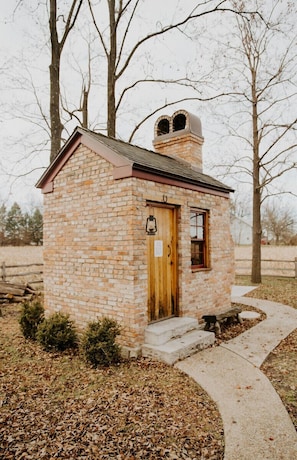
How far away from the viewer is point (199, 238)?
25.7 feet

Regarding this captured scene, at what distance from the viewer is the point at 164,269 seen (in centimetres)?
662

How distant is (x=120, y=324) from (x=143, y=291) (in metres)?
0.76

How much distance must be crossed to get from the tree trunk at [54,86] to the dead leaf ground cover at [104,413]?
25.4ft

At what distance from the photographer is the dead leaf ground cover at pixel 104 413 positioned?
10.5 feet

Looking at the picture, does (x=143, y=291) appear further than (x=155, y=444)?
Yes

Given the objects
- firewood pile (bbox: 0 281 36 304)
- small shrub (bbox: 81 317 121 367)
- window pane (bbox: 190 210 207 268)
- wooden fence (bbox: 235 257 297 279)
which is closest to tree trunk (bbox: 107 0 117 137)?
window pane (bbox: 190 210 207 268)

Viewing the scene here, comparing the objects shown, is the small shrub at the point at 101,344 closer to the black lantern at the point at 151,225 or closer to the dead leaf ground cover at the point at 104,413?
the dead leaf ground cover at the point at 104,413

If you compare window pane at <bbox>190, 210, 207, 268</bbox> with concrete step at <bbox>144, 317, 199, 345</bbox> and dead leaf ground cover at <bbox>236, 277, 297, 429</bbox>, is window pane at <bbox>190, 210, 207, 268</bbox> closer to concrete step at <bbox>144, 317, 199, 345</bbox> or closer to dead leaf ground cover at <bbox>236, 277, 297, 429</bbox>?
concrete step at <bbox>144, 317, 199, 345</bbox>

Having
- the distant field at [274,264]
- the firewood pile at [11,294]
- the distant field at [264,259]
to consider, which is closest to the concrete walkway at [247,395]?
the firewood pile at [11,294]

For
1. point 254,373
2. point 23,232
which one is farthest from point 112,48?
point 23,232

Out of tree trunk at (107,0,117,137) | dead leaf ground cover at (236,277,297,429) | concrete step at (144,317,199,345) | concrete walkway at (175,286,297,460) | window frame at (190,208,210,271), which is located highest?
tree trunk at (107,0,117,137)

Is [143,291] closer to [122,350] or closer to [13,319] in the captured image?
[122,350]

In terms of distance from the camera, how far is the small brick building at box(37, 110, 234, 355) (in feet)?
18.7

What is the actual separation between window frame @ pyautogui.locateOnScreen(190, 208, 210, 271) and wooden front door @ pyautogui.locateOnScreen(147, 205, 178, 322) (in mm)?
874
